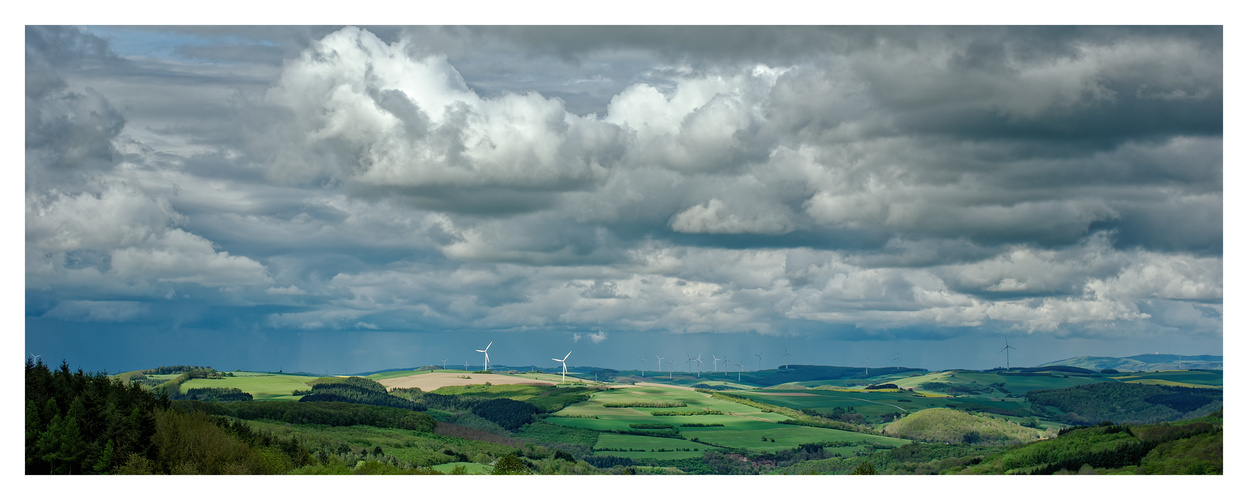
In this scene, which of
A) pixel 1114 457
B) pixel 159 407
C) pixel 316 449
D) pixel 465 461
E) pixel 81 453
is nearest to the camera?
pixel 81 453

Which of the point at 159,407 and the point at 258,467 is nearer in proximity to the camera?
the point at 258,467

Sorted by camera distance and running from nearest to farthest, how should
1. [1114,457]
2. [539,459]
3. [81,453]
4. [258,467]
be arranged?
1. [81,453]
2. [258,467]
3. [1114,457]
4. [539,459]

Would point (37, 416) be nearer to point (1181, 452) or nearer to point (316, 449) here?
point (316, 449)

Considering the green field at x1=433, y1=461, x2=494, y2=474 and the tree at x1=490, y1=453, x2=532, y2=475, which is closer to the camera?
the tree at x1=490, y1=453, x2=532, y2=475

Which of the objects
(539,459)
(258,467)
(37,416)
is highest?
(37,416)

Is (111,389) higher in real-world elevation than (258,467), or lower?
higher

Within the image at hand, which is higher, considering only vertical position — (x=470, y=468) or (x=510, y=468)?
(x=510, y=468)

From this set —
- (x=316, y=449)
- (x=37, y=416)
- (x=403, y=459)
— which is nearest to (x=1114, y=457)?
(x=403, y=459)

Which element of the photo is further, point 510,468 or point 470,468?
point 470,468

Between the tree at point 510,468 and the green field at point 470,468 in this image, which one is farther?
the green field at point 470,468

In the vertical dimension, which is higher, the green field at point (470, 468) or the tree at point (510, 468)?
the tree at point (510, 468)

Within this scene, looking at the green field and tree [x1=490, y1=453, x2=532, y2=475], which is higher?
tree [x1=490, y1=453, x2=532, y2=475]
